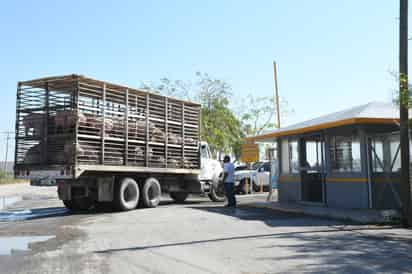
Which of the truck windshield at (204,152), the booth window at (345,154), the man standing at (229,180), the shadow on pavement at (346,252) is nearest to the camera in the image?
the shadow on pavement at (346,252)

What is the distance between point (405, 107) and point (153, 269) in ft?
21.6

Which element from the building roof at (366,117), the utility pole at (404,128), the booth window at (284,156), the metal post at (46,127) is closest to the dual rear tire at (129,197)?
the metal post at (46,127)

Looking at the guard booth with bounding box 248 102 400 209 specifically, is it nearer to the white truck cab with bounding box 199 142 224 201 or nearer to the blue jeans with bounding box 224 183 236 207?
the blue jeans with bounding box 224 183 236 207

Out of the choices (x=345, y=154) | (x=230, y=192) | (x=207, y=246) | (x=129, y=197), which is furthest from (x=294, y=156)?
(x=207, y=246)

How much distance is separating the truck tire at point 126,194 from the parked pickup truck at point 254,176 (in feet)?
34.6

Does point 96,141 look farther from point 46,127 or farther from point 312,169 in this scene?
point 312,169

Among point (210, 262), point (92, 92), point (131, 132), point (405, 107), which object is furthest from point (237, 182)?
point (210, 262)

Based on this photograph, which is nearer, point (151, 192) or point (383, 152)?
point (383, 152)

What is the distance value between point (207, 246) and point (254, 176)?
1724cm

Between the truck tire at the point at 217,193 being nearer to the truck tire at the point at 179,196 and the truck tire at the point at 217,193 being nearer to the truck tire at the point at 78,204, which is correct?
the truck tire at the point at 179,196

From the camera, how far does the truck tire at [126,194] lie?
14031 mm

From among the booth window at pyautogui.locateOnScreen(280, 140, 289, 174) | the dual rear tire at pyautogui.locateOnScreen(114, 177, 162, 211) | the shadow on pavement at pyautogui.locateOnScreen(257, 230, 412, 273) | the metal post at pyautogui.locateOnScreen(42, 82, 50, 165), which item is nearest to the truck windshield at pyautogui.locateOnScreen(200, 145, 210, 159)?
the dual rear tire at pyautogui.locateOnScreen(114, 177, 162, 211)

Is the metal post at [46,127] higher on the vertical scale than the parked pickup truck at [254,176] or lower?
higher

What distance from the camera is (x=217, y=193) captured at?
1864 centimetres
